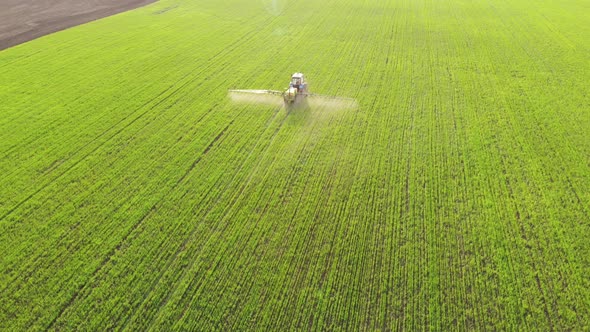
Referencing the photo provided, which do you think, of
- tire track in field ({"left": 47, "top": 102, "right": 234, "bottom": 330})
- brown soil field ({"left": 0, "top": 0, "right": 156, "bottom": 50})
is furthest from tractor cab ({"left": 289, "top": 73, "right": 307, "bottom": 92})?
brown soil field ({"left": 0, "top": 0, "right": 156, "bottom": 50})

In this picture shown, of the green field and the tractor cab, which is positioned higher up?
the tractor cab

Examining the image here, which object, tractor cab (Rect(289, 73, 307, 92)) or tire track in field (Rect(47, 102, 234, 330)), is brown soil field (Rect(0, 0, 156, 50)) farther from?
tractor cab (Rect(289, 73, 307, 92))

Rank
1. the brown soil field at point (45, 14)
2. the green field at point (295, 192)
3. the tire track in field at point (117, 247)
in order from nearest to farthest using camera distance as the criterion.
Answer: the tire track in field at point (117, 247), the green field at point (295, 192), the brown soil field at point (45, 14)

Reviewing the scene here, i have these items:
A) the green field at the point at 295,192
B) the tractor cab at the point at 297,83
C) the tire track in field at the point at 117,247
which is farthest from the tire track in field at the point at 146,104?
the tractor cab at the point at 297,83

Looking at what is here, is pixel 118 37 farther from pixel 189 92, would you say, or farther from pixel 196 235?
pixel 196 235

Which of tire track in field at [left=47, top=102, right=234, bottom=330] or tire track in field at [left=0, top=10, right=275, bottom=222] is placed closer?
tire track in field at [left=47, top=102, right=234, bottom=330]

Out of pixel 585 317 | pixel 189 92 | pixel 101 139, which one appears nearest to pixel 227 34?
pixel 189 92

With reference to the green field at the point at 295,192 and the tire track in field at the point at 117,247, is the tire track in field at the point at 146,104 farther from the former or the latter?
the tire track in field at the point at 117,247
